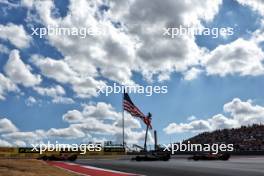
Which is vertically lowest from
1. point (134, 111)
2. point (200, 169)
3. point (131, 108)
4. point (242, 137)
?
point (200, 169)

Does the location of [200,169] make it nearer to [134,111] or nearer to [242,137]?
[134,111]

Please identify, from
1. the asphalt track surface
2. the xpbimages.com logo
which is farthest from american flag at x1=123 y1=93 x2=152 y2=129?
the asphalt track surface

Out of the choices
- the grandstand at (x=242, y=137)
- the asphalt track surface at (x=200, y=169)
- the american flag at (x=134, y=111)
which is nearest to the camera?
the asphalt track surface at (x=200, y=169)

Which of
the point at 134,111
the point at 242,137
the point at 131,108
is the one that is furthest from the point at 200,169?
the point at 242,137

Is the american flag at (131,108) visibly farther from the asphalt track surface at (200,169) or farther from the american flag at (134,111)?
the asphalt track surface at (200,169)

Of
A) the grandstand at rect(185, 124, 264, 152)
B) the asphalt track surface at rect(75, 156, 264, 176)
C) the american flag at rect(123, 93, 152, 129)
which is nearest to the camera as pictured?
the asphalt track surface at rect(75, 156, 264, 176)

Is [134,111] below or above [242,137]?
above

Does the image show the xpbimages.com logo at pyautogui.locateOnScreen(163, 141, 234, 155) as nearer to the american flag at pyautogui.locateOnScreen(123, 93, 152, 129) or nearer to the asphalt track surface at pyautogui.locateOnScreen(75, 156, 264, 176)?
the american flag at pyautogui.locateOnScreen(123, 93, 152, 129)

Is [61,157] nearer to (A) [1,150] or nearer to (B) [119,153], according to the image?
(A) [1,150]

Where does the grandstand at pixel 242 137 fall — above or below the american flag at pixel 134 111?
below

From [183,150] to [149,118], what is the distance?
9.41 meters

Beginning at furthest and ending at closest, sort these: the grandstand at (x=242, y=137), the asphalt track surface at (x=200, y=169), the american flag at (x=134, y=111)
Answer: the grandstand at (x=242, y=137) → the american flag at (x=134, y=111) → the asphalt track surface at (x=200, y=169)

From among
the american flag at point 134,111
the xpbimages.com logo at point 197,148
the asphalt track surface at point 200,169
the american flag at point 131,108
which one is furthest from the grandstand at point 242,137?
the asphalt track surface at point 200,169

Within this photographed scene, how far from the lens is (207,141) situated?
182 feet
